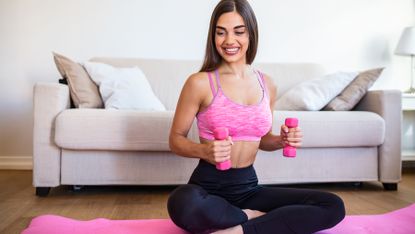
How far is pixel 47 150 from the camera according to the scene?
2217 millimetres

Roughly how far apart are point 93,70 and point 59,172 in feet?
2.40

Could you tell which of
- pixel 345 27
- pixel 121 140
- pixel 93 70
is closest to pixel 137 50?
pixel 93 70

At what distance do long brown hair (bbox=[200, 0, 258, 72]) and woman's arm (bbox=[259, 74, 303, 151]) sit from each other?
0.68 feet

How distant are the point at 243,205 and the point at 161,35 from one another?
84.2 inches

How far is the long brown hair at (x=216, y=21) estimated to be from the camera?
1.39 m

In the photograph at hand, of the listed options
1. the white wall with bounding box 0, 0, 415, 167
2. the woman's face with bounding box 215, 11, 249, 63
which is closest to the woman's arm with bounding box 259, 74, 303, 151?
the woman's face with bounding box 215, 11, 249, 63

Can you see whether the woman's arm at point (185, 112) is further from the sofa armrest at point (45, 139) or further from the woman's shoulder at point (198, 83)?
the sofa armrest at point (45, 139)

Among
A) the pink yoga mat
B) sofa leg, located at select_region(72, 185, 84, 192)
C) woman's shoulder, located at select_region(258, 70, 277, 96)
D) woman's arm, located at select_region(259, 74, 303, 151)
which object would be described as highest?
woman's shoulder, located at select_region(258, 70, 277, 96)

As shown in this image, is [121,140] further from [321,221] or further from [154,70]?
[321,221]

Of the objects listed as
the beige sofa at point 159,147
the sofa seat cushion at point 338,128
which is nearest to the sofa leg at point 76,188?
the beige sofa at point 159,147

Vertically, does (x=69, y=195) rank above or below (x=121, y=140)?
below

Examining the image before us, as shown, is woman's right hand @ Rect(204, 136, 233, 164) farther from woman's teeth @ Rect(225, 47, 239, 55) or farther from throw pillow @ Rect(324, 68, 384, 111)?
throw pillow @ Rect(324, 68, 384, 111)

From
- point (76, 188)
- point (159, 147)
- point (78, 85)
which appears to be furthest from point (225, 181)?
point (78, 85)

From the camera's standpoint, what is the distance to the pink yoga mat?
1.49 m
